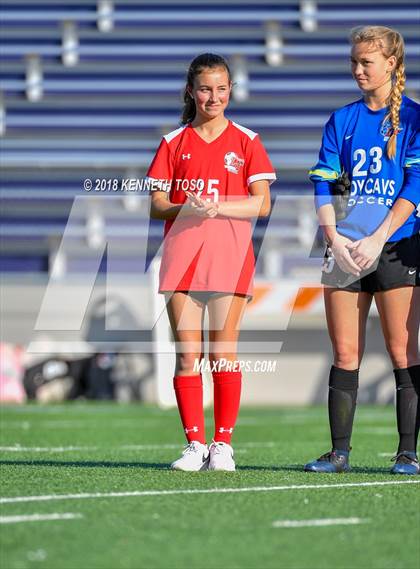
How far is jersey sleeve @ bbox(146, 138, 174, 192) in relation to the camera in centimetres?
448

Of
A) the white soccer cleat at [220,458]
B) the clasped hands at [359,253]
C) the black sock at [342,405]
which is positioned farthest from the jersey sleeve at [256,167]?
the white soccer cleat at [220,458]

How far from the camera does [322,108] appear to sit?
1712 centimetres

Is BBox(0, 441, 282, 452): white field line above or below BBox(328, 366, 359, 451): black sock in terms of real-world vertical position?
below

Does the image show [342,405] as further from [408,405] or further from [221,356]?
[221,356]

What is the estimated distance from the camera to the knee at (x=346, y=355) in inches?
175

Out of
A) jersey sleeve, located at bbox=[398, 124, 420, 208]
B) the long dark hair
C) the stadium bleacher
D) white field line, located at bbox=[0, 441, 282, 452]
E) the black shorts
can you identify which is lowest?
white field line, located at bbox=[0, 441, 282, 452]

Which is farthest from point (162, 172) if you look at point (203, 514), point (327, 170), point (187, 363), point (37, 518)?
point (37, 518)

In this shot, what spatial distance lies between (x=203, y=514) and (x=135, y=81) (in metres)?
15.1

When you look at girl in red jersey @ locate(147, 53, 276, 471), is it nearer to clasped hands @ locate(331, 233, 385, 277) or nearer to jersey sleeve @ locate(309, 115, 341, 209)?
jersey sleeve @ locate(309, 115, 341, 209)

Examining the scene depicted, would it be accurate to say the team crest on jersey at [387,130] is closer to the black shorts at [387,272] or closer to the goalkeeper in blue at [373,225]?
the goalkeeper in blue at [373,225]

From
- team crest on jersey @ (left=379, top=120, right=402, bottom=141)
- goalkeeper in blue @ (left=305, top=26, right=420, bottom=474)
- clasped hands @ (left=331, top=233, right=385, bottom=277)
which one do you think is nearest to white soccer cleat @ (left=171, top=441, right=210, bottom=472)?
goalkeeper in blue @ (left=305, top=26, right=420, bottom=474)

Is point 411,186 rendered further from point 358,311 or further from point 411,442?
point 411,442

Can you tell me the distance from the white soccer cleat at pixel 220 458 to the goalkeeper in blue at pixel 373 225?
1.02 feet

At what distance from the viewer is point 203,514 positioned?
3135 millimetres
